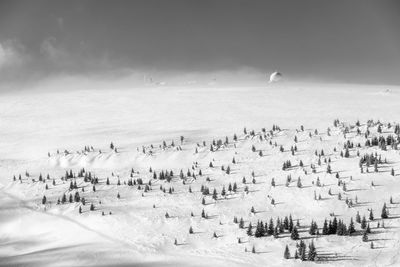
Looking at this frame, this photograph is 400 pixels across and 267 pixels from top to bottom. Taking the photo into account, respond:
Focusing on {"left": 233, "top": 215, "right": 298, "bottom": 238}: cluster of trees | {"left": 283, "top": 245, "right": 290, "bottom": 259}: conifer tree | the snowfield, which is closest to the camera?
{"left": 283, "top": 245, "right": 290, "bottom": 259}: conifer tree

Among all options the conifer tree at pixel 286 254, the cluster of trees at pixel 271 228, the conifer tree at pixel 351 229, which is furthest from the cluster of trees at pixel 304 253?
the conifer tree at pixel 351 229

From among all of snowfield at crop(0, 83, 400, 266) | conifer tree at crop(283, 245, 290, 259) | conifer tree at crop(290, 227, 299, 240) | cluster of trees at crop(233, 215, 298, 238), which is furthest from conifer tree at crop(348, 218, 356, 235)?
conifer tree at crop(283, 245, 290, 259)

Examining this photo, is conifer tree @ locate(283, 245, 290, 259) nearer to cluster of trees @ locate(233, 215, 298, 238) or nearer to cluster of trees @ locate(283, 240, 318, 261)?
cluster of trees @ locate(283, 240, 318, 261)

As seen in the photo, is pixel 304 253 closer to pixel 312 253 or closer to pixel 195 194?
pixel 312 253

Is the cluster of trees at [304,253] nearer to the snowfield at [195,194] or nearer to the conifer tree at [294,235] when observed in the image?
the snowfield at [195,194]

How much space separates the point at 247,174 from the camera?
3922 inches

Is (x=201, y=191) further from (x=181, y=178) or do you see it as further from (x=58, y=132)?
(x=58, y=132)

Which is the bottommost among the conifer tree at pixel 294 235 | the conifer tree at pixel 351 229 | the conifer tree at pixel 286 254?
the conifer tree at pixel 286 254

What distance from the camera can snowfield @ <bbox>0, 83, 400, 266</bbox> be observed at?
2672 inches

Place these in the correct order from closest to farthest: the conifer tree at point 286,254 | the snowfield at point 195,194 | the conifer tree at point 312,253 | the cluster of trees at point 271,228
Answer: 1. the conifer tree at point 312,253
2. the conifer tree at point 286,254
3. the snowfield at point 195,194
4. the cluster of trees at point 271,228

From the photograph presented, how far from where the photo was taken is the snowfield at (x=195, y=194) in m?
67.9

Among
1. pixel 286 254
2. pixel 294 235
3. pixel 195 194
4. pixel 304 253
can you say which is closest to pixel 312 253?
pixel 304 253

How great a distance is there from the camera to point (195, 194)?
9225 centimetres

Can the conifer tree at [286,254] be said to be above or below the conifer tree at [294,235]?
below
